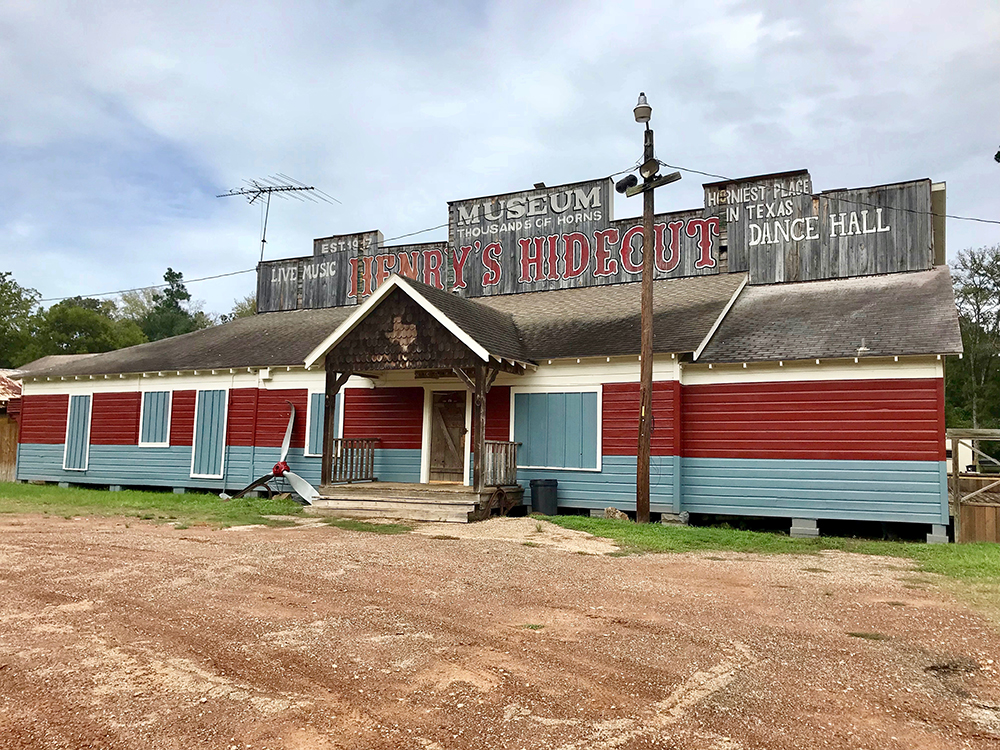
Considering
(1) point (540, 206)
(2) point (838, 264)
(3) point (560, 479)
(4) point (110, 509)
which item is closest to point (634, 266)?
(1) point (540, 206)

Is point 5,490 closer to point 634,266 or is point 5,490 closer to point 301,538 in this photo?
point 301,538

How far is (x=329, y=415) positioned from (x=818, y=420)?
9.72 m

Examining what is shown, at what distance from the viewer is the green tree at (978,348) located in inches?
1606

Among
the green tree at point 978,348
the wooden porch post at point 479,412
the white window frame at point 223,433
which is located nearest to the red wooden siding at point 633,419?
the wooden porch post at point 479,412

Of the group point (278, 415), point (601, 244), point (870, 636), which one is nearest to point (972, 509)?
point (870, 636)

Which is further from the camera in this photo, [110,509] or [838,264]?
[838,264]

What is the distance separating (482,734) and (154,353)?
2102 cm

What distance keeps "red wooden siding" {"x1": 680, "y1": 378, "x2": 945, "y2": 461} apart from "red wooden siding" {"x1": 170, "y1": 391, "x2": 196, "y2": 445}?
41.6ft

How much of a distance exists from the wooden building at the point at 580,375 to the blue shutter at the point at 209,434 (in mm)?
61

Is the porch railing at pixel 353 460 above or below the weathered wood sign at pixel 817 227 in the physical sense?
below

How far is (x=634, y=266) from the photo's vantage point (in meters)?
20.3

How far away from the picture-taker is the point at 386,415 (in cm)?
1795

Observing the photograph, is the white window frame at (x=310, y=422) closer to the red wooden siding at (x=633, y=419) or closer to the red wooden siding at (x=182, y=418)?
the red wooden siding at (x=182, y=418)

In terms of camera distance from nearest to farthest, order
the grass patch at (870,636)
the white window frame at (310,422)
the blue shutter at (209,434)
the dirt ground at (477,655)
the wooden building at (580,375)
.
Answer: the dirt ground at (477,655)
the grass patch at (870,636)
the wooden building at (580,375)
the white window frame at (310,422)
the blue shutter at (209,434)
